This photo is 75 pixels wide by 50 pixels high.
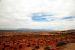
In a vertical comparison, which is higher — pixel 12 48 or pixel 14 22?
pixel 14 22

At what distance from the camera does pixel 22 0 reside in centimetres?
326

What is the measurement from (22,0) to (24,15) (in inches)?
12.3

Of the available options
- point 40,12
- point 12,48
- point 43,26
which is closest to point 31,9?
point 40,12

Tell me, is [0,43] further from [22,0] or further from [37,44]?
[22,0]

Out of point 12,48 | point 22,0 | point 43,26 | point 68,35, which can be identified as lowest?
point 12,48

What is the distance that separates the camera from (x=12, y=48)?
10.8 ft

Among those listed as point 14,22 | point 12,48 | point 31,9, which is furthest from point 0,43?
point 31,9

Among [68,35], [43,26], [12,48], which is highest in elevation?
[43,26]

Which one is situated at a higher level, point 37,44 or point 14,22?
point 14,22

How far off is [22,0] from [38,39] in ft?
2.83

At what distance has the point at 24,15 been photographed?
334cm

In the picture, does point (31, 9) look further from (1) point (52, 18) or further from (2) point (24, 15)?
(1) point (52, 18)

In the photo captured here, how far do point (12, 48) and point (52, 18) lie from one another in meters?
1.03

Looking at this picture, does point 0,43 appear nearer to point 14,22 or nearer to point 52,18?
point 14,22
